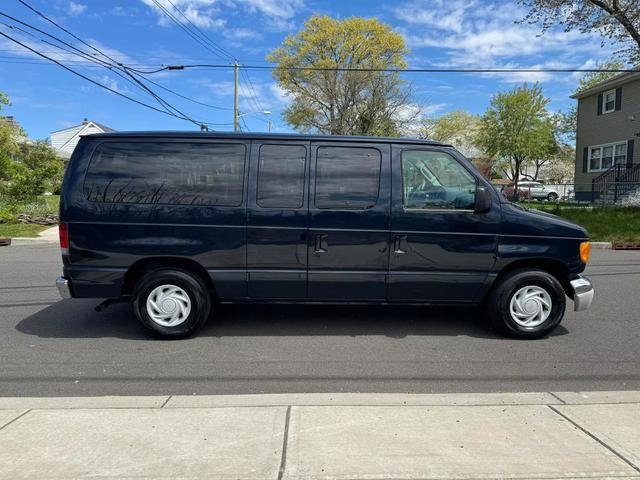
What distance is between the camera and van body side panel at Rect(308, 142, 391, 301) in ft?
15.6

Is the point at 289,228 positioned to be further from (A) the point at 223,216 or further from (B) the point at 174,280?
(B) the point at 174,280

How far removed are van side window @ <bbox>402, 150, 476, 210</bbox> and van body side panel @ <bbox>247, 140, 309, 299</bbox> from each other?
3.45ft

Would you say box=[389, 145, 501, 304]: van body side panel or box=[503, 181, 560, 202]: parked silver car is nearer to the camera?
box=[389, 145, 501, 304]: van body side panel

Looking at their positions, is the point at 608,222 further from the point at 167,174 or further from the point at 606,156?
the point at 167,174

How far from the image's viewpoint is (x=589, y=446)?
286cm

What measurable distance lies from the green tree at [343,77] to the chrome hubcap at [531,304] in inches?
1241

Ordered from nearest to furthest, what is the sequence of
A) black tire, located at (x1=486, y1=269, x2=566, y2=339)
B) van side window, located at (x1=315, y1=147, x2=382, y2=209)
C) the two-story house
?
1. van side window, located at (x1=315, y1=147, x2=382, y2=209)
2. black tire, located at (x1=486, y1=269, x2=566, y2=339)
3. the two-story house

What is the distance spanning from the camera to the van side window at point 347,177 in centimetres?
480

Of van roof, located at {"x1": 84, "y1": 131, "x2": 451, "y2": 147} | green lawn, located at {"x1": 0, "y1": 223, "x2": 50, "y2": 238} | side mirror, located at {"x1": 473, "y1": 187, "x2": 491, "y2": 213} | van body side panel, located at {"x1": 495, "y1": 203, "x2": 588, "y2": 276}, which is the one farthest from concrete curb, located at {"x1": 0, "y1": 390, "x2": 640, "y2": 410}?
green lawn, located at {"x1": 0, "y1": 223, "x2": 50, "y2": 238}

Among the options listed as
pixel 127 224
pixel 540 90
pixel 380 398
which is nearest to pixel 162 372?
pixel 127 224

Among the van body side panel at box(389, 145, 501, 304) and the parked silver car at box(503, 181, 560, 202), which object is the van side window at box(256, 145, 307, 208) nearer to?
the van body side panel at box(389, 145, 501, 304)

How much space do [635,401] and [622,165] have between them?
80.3 ft

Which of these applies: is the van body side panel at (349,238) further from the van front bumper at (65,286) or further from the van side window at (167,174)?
the van front bumper at (65,286)

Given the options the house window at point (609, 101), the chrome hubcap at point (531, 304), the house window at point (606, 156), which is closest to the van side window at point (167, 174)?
the chrome hubcap at point (531, 304)
